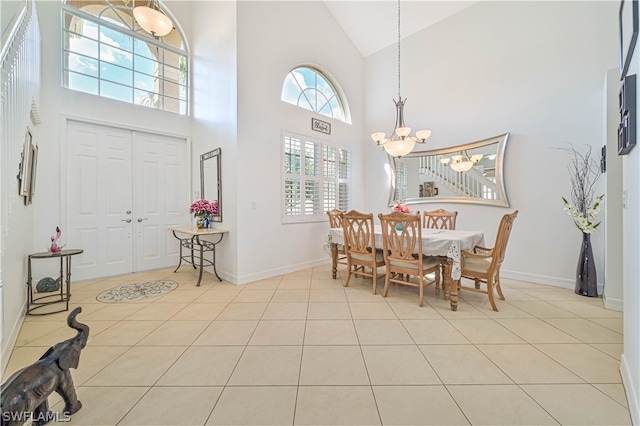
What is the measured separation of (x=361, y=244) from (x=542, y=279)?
8.48 ft

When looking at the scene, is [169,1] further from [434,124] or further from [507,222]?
[507,222]

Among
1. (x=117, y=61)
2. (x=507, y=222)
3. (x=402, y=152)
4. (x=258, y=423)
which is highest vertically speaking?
(x=117, y=61)

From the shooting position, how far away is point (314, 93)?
4883 millimetres

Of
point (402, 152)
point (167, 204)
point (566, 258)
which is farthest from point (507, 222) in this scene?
point (167, 204)

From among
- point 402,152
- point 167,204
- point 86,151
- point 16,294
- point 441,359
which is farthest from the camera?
point 167,204

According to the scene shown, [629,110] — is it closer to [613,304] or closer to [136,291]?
[613,304]

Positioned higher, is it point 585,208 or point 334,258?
point 585,208

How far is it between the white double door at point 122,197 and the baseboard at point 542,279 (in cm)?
549

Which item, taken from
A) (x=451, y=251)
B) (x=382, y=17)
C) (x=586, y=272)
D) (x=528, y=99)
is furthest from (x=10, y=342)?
(x=382, y=17)

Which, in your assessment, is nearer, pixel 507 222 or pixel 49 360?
pixel 49 360

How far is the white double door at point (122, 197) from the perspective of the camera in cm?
375

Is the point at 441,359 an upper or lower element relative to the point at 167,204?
lower

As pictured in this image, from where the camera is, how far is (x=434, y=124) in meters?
4.55

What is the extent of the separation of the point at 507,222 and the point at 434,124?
2.58 metres
